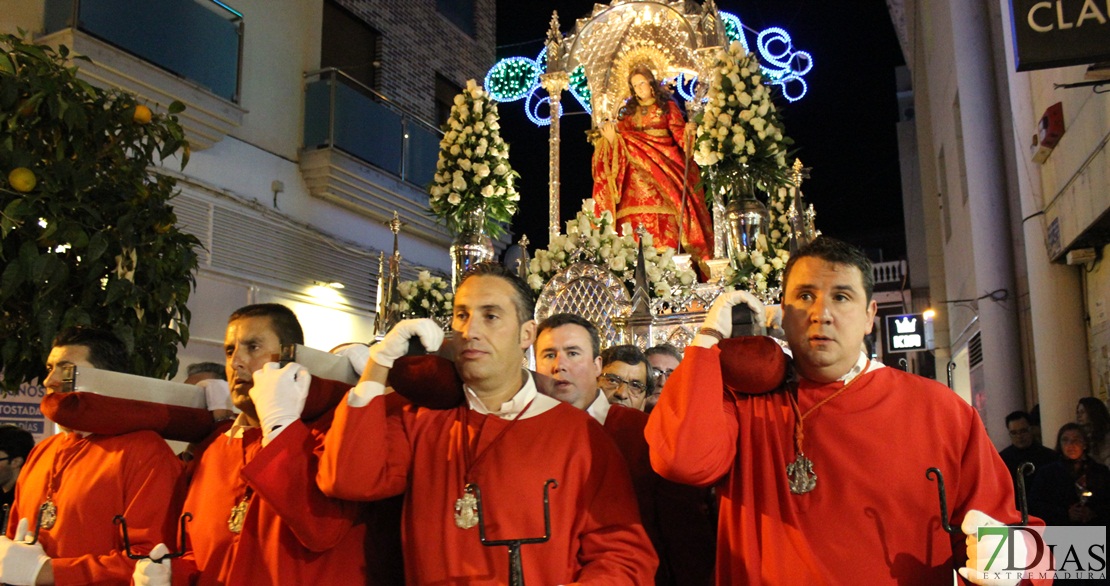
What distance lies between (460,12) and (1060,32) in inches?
475

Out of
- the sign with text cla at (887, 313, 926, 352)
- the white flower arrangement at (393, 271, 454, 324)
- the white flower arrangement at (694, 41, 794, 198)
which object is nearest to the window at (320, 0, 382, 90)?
the white flower arrangement at (393, 271, 454, 324)

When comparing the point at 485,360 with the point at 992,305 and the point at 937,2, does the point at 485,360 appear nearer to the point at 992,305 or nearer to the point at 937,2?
the point at 992,305

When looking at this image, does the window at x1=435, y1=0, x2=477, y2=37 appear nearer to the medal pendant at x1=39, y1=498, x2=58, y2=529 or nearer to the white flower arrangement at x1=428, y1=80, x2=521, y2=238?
the white flower arrangement at x1=428, y1=80, x2=521, y2=238

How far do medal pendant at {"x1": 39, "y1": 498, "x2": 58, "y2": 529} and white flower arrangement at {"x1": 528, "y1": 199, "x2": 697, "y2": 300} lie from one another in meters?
3.65

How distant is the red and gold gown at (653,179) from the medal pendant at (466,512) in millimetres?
5612

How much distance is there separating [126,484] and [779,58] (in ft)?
30.2

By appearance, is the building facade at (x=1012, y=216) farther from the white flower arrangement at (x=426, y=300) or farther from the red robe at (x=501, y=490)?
the white flower arrangement at (x=426, y=300)

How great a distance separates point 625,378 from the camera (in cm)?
409

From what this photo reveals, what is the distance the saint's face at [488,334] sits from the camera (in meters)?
2.72

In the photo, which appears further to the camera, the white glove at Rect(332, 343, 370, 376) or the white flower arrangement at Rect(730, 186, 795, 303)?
the white flower arrangement at Rect(730, 186, 795, 303)

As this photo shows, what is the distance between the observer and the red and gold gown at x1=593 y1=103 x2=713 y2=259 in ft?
26.5

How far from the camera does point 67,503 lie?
10.2 feet

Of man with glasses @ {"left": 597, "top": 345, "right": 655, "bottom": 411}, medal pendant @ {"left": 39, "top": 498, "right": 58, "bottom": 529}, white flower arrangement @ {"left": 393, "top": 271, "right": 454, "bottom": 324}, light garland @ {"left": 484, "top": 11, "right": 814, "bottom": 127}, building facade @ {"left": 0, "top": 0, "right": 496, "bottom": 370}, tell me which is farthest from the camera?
light garland @ {"left": 484, "top": 11, "right": 814, "bottom": 127}

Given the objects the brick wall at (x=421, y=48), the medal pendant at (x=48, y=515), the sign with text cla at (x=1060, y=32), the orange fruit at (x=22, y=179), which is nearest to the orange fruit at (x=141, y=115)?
the orange fruit at (x=22, y=179)
